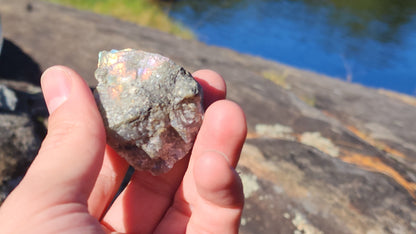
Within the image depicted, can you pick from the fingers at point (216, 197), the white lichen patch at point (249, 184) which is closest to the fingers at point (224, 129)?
the fingers at point (216, 197)

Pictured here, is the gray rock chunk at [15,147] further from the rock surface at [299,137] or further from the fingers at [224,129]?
→ the fingers at [224,129]

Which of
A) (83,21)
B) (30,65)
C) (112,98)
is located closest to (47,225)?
(112,98)

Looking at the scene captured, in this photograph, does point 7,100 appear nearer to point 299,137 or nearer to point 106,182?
point 106,182

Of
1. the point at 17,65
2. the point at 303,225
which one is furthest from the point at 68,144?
the point at 17,65

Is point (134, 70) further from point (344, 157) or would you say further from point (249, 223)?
point (344, 157)

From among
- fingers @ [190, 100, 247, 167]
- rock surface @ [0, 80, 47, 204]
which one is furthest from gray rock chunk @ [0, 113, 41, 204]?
fingers @ [190, 100, 247, 167]
